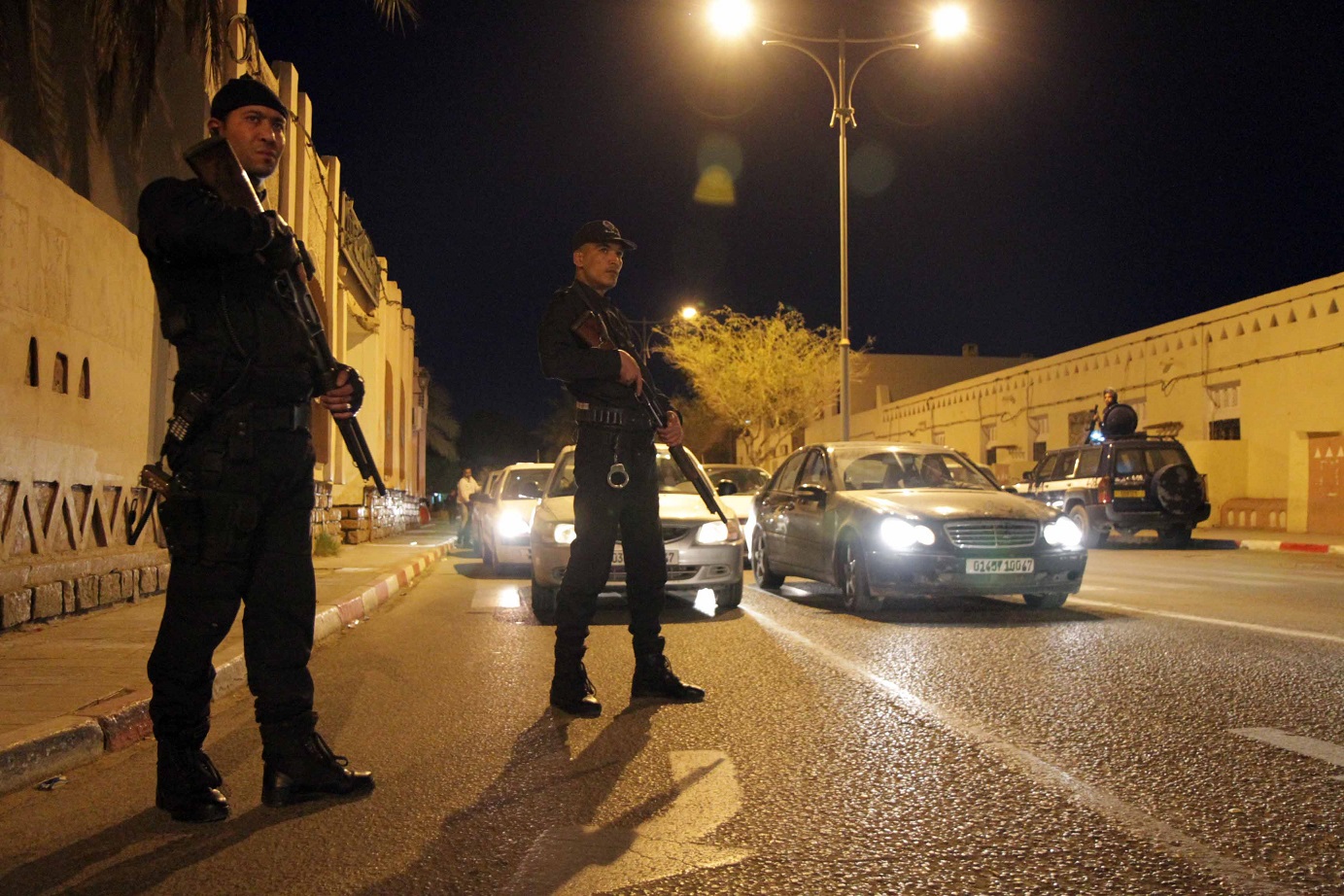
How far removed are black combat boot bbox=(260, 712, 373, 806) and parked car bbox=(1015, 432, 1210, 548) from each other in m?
16.3

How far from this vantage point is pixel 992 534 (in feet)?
28.9

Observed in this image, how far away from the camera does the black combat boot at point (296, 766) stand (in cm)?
386

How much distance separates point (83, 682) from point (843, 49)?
19144 mm

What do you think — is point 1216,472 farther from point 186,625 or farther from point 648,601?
point 186,625

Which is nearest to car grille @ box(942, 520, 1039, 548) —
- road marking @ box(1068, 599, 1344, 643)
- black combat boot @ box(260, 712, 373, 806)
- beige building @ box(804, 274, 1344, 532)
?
road marking @ box(1068, 599, 1344, 643)

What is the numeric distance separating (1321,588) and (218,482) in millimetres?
10258

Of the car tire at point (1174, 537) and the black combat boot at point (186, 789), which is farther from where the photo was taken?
the car tire at point (1174, 537)

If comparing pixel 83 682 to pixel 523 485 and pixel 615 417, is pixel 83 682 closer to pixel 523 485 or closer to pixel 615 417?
pixel 615 417

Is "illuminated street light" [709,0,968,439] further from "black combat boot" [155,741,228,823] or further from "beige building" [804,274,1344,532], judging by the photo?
"black combat boot" [155,741,228,823]

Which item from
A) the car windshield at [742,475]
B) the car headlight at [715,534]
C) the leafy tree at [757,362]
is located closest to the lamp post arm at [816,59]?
the car windshield at [742,475]

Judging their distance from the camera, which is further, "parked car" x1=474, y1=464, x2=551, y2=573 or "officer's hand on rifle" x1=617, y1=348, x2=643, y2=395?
"parked car" x1=474, y1=464, x2=551, y2=573

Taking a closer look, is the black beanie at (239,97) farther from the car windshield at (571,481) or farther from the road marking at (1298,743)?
the car windshield at (571,481)

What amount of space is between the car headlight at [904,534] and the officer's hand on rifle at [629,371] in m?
3.96

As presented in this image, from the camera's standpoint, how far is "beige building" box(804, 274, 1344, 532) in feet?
70.6
